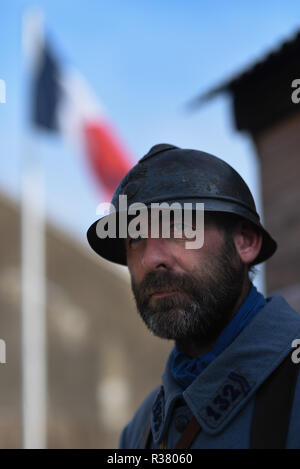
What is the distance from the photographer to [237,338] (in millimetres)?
2113

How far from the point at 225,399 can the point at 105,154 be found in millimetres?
9082

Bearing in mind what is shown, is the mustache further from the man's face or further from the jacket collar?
the jacket collar

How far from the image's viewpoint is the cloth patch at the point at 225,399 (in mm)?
1956

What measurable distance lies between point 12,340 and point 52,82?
11.3 m

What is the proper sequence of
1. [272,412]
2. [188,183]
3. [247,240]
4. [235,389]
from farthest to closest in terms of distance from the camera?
[247,240]
[188,183]
[235,389]
[272,412]

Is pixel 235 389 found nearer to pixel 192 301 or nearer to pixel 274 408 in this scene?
pixel 274 408

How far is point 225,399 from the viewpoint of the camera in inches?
78.7

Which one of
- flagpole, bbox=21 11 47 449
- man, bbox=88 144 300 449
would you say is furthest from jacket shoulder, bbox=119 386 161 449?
flagpole, bbox=21 11 47 449

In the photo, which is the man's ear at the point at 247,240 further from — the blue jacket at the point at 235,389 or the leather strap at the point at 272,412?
the leather strap at the point at 272,412

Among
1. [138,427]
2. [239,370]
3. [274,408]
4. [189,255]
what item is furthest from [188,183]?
[138,427]

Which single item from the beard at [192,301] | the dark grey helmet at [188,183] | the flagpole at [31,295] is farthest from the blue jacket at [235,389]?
the flagpole at [31,295]

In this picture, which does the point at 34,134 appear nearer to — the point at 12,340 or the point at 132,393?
the point at 12,340

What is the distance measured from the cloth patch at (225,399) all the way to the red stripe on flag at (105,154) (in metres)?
8.49

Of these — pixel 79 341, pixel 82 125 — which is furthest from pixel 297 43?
pixel 79 341
